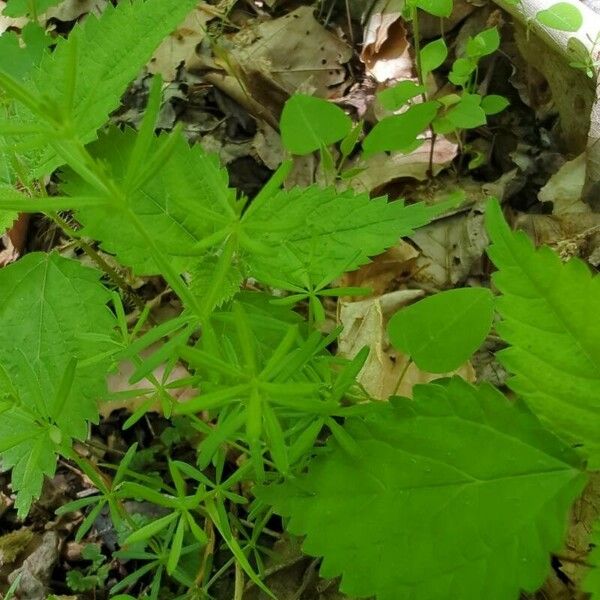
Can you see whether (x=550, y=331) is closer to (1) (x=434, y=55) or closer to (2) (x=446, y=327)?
(2) (x=446, y=327)

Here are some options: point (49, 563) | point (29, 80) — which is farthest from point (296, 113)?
point (49, 563)

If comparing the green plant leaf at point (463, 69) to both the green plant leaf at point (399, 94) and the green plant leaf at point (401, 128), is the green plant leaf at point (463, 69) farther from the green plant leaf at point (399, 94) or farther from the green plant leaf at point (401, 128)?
the green plant leaf at point (401, 128)

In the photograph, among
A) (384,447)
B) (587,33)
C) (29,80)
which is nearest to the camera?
(384,447)

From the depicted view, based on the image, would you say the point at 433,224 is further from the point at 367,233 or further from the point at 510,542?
the point at 510,542

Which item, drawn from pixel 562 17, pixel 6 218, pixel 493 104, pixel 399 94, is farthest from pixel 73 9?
pixel 562 17

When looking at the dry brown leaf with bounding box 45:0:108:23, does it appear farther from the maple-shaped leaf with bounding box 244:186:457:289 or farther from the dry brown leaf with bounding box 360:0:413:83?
the maple-shaped leaf with bounding box 244:186:457:289
